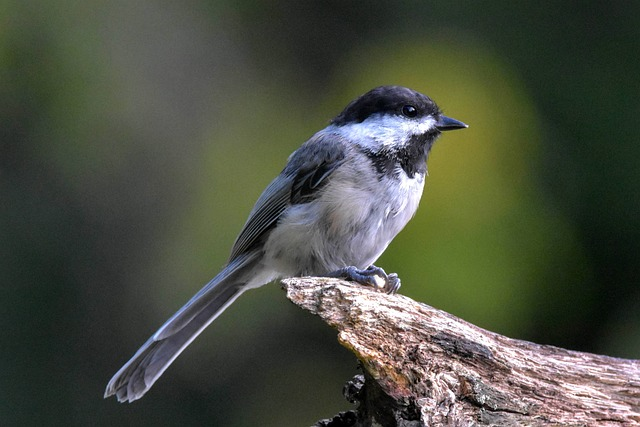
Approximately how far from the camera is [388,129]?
306 centimetres

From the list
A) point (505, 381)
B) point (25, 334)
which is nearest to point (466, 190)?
point (505, 381)

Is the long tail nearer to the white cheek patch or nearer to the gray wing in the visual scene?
the gray wing

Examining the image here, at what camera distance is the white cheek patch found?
3035 mm

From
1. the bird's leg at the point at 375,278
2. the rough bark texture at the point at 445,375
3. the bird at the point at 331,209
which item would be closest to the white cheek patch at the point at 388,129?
the bird at the point at 331,209

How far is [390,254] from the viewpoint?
353 cm

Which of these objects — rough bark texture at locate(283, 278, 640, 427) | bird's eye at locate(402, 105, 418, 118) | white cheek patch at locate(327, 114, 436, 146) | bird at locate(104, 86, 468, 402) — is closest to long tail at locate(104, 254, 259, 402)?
bird at locate(104, 86, 468, 402)

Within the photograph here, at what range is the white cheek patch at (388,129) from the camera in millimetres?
3035

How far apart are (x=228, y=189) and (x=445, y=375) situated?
6.01ft

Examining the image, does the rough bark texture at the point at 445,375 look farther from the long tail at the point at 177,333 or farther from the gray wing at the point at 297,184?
the long tail at the point at 177,333

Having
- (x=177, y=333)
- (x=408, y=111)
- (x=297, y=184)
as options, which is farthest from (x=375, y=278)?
(x=177, y=333)

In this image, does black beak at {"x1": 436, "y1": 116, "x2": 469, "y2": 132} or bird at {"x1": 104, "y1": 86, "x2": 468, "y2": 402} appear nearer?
bird at {"x1": 104, "y1": 86, "x2": 468, "y2": 402}

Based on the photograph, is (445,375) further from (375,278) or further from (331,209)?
(331,209)

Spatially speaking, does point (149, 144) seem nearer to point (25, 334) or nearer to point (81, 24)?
point (81, 24)

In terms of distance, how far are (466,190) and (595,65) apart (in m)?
0.90
